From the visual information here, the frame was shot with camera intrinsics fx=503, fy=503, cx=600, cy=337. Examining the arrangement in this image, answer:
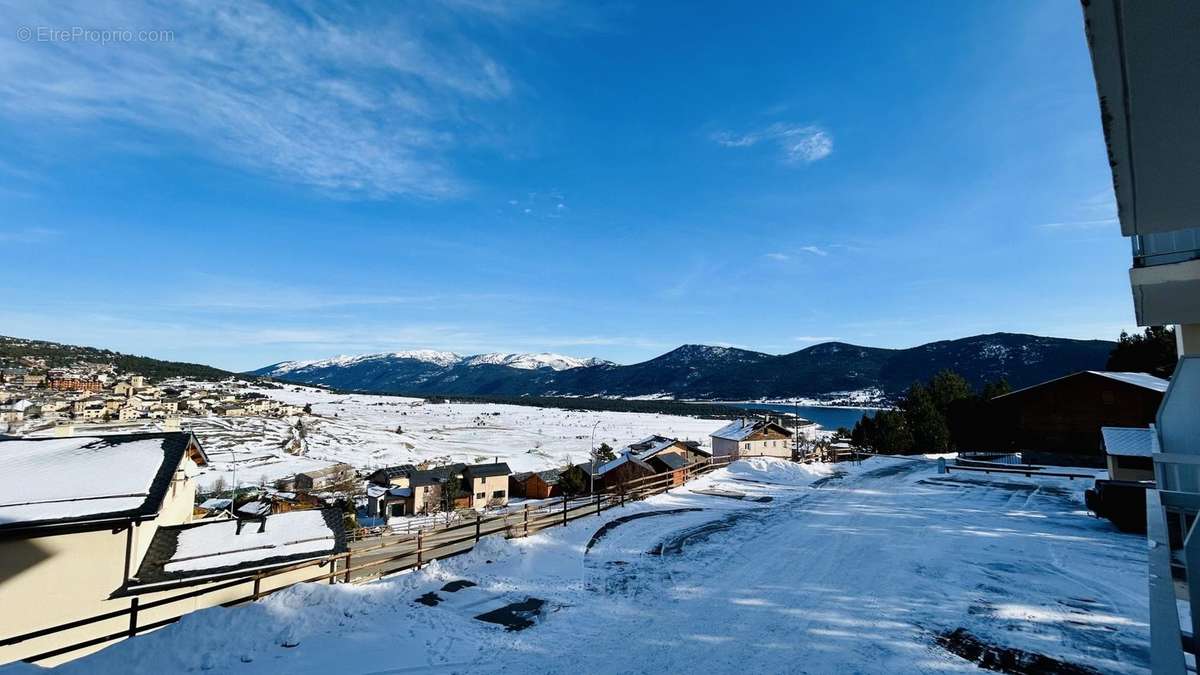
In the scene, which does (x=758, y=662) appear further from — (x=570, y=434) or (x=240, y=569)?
(x=570, y=434)

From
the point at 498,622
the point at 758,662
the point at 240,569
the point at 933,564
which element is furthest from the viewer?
the point at 240,569

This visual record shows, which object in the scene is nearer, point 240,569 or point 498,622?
point 498,622

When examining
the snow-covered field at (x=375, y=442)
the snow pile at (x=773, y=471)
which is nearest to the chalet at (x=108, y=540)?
the snow pile at (x=773, y=471)

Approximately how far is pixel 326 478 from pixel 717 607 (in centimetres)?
6846

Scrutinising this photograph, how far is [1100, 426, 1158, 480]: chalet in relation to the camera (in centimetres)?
2025

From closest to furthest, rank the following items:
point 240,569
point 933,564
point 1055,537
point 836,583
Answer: point 836,583, point 933,564, point 240,569, point 1055,537

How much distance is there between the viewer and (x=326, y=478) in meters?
65.3

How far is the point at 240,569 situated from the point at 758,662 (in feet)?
44.3

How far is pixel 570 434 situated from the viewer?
440 ft

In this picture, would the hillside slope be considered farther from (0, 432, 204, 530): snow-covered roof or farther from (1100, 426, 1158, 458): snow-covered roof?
(1100, 426, 1158, 458): snow-covered roof

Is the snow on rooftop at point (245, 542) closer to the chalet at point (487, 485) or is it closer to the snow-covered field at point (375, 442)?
the chalet at point (487, 485)

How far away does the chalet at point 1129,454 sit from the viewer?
20.2m

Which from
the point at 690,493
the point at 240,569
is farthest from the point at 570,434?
the point at 240,569

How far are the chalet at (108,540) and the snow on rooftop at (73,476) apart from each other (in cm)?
2
